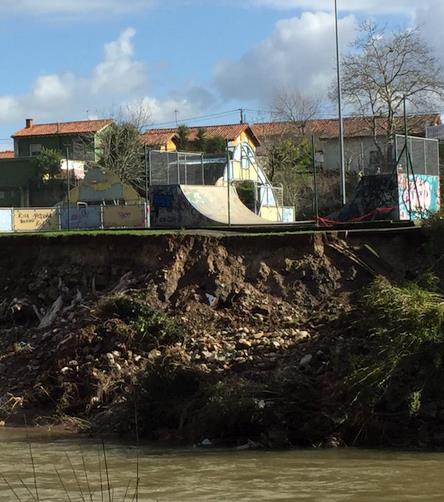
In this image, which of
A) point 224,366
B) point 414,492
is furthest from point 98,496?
point 224,366

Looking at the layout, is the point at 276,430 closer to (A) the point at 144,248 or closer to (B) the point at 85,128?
(A) the point at 144,248

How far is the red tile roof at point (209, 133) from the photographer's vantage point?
72562 millimetres

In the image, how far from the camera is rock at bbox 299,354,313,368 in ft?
41.5

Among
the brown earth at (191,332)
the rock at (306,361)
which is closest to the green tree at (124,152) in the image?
the brown earth at (191,332)

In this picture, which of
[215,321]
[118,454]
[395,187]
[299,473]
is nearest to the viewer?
[299,473]

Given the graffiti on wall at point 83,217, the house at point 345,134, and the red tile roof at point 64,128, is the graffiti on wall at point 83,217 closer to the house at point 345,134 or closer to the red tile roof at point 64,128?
the house at point 345,134

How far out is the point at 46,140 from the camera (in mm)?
77688

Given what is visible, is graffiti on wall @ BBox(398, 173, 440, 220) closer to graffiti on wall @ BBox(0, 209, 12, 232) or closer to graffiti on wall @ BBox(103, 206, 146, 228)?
graffiti on wall @ BBox(103, 206, 146, 228)

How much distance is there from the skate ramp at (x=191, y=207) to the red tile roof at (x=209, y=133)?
39.3m

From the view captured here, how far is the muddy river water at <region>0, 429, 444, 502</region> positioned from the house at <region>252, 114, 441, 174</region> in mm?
41589

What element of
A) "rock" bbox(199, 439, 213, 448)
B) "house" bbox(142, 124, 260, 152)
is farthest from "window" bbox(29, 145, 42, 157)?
"rock" bbox(199, 439, 213, 448)

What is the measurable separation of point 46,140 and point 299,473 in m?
71.1

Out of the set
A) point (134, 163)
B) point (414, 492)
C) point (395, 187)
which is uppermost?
point (134, 163)

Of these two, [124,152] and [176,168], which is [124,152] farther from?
[176,168]
